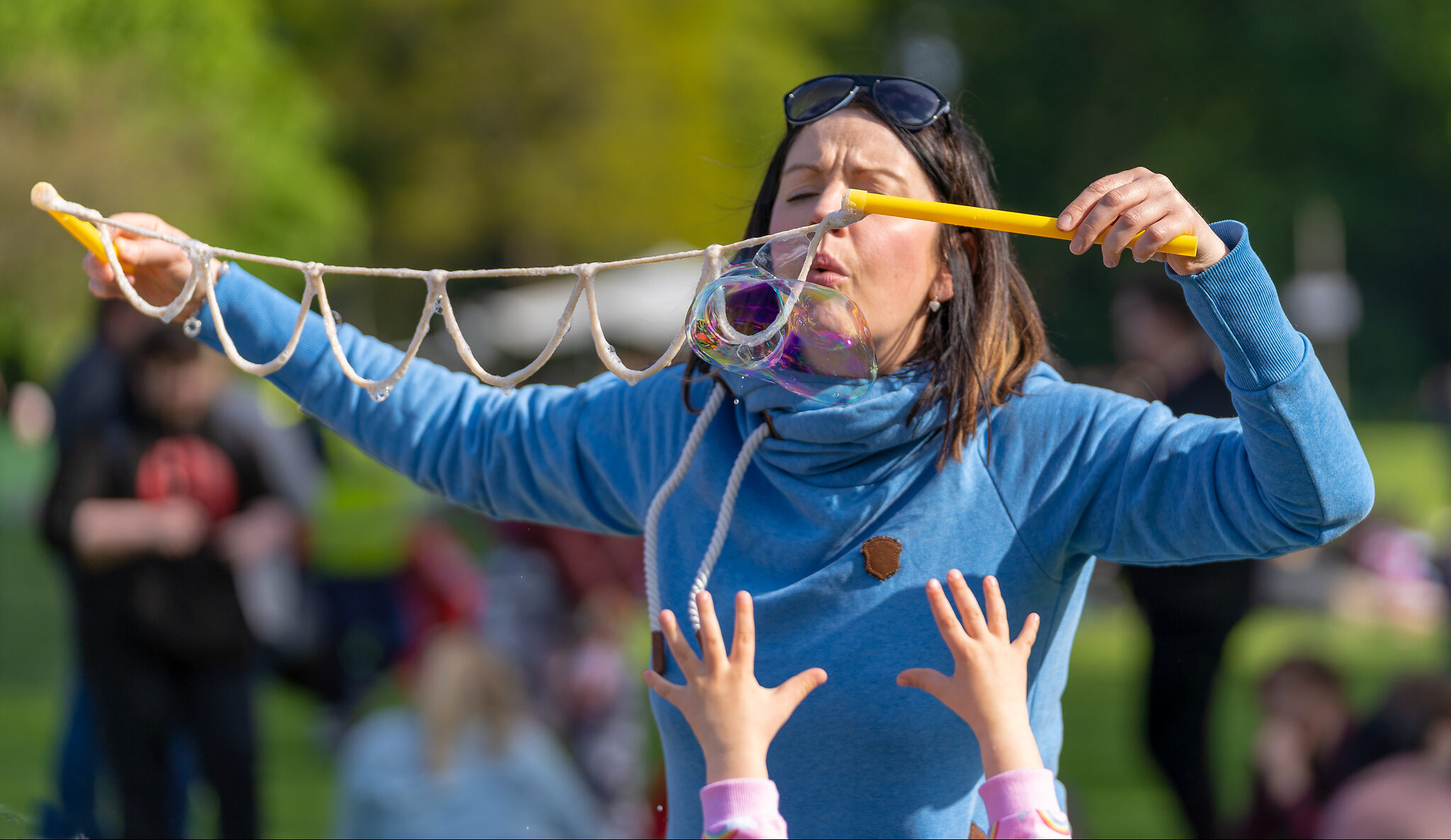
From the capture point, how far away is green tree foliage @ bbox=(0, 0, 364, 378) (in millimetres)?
8328

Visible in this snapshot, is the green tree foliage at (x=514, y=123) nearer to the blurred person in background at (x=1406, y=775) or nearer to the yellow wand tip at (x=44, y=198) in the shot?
the blurred person in background at (x=1406, y=775)

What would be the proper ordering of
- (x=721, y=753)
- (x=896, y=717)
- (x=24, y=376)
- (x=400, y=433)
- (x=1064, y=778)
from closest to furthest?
(x=721, y=753)
(x=896, y=717)
(x=400, y=433)
(x=1064, y=778)
(x=24, y=376)

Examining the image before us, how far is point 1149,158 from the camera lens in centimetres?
2500

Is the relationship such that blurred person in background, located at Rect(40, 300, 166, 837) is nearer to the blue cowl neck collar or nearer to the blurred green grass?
the blurred green grass

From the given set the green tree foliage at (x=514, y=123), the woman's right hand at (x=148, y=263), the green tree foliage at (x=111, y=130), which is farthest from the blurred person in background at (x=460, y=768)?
the green tree foliage at (x=514, y=123)

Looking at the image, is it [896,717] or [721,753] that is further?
[896,717]

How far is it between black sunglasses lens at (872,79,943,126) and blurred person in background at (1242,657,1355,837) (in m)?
3.06

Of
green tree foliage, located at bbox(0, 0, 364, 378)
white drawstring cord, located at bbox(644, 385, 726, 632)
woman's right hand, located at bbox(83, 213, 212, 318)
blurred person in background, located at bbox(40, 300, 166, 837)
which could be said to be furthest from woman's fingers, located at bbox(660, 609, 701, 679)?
green tree foliage, located at bbox(0, 0, 364, 378)

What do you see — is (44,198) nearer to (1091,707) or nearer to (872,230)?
(872,230)

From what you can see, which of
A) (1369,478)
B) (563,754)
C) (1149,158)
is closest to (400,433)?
(1369,478)

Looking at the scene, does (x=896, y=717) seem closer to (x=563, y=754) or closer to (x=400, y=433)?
(x=400, y=433)

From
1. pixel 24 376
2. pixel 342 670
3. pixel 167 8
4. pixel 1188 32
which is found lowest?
pixel 342 670

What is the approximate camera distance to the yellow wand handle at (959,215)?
4.77 ft

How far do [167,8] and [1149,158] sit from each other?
64.0 ft
